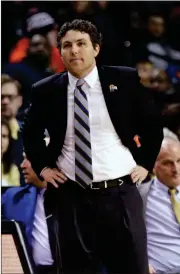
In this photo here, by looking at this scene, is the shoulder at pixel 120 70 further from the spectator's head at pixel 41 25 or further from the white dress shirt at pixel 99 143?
the spectator's head at pixel 41 25

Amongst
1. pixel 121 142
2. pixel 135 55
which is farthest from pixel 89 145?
pixel 135 55

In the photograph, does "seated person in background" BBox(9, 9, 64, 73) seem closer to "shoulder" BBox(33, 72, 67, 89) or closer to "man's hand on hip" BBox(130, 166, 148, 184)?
"shoulder" BBox(33, 72, 67, 89)

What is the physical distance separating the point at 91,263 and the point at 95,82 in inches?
22.1

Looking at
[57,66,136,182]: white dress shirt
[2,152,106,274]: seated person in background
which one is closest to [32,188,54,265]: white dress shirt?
[2,152,106,274]: seated person in background

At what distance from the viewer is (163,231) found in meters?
1.69

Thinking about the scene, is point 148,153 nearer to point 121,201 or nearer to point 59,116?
point 121,201

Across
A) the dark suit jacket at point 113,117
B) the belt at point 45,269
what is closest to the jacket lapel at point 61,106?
the dark suit jacket at point 113,117

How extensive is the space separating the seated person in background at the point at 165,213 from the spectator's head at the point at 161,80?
0.58ft

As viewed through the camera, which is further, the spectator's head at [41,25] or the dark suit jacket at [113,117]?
the spectator's head at [41,25]

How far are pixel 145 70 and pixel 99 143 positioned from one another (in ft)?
1.03

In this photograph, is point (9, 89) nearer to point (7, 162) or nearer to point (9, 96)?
point (9, 96)

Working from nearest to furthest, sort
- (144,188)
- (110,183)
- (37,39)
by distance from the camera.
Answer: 1. (110,183)
2. (144,188)
3. (37,39)

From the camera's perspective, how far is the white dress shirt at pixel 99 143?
5.10ft

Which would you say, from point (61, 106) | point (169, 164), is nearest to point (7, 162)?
point (61, 106)
